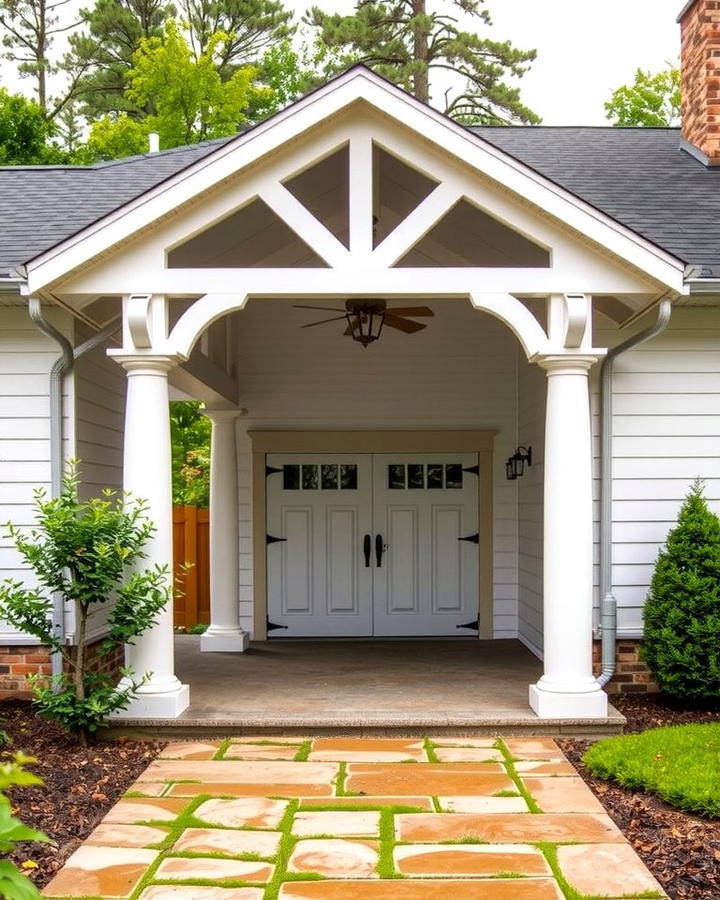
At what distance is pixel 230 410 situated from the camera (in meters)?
9.73

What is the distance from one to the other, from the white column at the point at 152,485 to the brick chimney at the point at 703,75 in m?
5.90

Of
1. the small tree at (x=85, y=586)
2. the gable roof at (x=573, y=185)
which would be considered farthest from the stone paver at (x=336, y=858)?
the gable roof at (x=573, y=185)

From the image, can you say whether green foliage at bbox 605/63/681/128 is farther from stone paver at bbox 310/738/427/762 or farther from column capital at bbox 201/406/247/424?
stone paver at bbox 310/738/427/762

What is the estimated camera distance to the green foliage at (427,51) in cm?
2186

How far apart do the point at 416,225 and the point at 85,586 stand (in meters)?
2.97

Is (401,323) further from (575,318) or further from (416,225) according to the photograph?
(575,318)

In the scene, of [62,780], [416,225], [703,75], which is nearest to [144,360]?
[416,225]

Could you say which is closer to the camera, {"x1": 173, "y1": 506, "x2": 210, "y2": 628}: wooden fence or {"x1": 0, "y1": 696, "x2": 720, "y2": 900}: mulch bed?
{"x1": 0, "y1": 696, "x2": 720, "y2": 900}: mulch bed

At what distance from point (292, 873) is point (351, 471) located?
637cm

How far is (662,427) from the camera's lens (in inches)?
281

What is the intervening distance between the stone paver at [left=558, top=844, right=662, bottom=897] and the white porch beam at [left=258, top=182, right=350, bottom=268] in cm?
366

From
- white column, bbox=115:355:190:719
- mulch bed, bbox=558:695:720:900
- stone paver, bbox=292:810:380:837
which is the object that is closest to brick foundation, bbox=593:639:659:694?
mulch bed, bbox=558:695:720:900

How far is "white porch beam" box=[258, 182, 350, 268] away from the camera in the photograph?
6.20 meters

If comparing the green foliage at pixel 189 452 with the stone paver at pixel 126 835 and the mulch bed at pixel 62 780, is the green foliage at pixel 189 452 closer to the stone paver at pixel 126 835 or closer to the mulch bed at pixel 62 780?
the mulch bed at pixel 62 780
